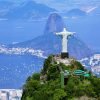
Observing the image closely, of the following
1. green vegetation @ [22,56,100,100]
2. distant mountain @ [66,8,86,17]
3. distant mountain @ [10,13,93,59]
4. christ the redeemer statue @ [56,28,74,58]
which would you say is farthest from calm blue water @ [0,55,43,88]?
distant mountain @ [66,8,86,17]

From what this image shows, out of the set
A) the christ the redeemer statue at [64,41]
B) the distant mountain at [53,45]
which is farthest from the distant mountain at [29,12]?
the christ the redeemer statue at [64,41]

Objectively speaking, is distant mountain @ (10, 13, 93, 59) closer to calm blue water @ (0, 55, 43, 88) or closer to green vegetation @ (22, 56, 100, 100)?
calm blue water @ (0, 55, 43, 88)

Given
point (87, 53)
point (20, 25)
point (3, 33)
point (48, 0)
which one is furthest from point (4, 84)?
point (48, 0)

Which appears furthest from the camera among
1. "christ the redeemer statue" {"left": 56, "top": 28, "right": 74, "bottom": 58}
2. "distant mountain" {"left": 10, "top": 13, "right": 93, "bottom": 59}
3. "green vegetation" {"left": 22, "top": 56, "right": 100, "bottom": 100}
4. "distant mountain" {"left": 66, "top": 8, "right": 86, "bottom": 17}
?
"distant mountain" {"left": 66, "top": 8, "right": 86, "bottom": 17}

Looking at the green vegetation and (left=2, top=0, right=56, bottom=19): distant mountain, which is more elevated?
(left=2, top=0, right=56, bottom=19): distant mountain

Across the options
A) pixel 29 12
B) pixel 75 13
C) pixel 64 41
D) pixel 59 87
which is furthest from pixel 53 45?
pixel 59 87

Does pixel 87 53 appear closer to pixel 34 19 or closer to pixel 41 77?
pixel 34 19
